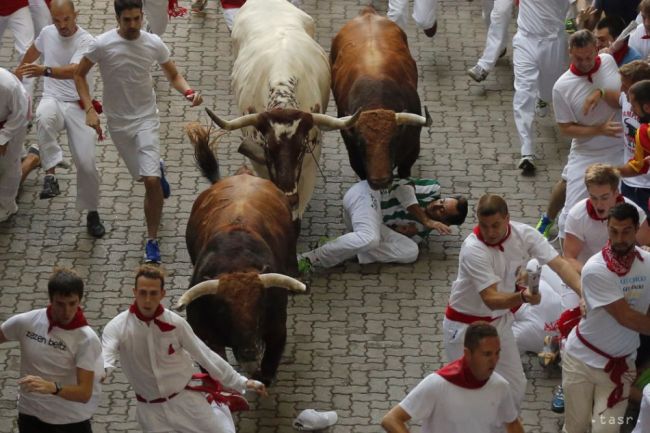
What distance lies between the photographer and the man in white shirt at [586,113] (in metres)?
13.2

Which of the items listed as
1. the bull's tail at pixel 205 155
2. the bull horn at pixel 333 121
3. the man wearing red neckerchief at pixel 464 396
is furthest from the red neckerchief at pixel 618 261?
the bull's tail at pixel 205 155

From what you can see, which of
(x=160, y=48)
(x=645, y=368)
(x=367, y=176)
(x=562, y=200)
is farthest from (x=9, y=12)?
(x=645, y=368)

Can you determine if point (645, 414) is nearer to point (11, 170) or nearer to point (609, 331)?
point (609, 331)

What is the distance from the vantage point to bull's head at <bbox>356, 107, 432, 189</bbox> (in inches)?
557

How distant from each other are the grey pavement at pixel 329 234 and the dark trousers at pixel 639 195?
1615mm

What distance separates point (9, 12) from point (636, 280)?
824 centimetres

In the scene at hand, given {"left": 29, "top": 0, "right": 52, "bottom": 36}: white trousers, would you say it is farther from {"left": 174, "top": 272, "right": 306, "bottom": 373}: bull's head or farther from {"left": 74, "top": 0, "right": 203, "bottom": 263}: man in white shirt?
{"left": 174, "top": 272, "right": 306, "bottom": 373}: bull's head

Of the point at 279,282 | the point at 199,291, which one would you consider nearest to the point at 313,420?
the point at 279,282

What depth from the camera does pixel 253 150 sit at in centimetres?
1415

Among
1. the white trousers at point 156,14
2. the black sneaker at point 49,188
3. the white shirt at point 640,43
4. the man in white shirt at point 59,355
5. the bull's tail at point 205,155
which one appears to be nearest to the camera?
the man in white shirt at point 59,355

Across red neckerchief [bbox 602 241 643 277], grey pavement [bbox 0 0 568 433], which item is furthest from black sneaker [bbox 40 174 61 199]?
red neckerchief [bbox 602 241 643 277]

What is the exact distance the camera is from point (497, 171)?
15828mm

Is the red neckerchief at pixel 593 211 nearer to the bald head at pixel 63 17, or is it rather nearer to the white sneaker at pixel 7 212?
the bald head at pixel 63 17

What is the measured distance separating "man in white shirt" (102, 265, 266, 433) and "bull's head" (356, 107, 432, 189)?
13.1ft
